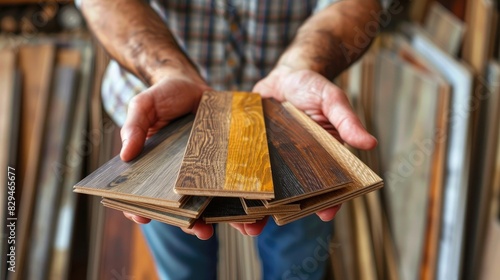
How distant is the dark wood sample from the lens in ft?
2.57

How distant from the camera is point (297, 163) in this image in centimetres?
89

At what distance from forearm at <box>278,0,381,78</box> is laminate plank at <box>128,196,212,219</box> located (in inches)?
21.0

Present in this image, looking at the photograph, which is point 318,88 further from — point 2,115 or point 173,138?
point 2,115

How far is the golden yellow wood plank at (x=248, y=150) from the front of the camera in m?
0.77

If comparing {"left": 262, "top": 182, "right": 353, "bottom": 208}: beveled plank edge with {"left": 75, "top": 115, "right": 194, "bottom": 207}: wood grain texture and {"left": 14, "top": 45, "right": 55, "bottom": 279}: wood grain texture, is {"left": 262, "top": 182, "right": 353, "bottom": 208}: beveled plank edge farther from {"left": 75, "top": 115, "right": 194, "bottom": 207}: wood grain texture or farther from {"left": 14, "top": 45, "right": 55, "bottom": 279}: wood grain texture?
{"left": 14, "top": 45, "right": 55, "bottom": 279}: wood grain texture

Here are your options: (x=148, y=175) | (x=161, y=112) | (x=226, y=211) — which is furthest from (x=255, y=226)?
(x=161, y=112)

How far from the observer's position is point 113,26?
128cm

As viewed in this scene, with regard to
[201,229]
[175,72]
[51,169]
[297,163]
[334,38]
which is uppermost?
[334,38]

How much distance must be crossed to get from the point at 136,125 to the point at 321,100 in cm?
38

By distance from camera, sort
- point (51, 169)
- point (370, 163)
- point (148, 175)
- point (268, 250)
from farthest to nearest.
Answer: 1. point (370, 163)
2. point (51, 169)
3. point (268, 250)
4. point (148, 175)

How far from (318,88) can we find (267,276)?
662 millimetres

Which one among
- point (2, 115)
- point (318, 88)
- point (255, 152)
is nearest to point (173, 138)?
point (255, 152)

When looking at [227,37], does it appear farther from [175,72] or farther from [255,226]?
[255,226]

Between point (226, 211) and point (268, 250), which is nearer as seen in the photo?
point (226, 211)
